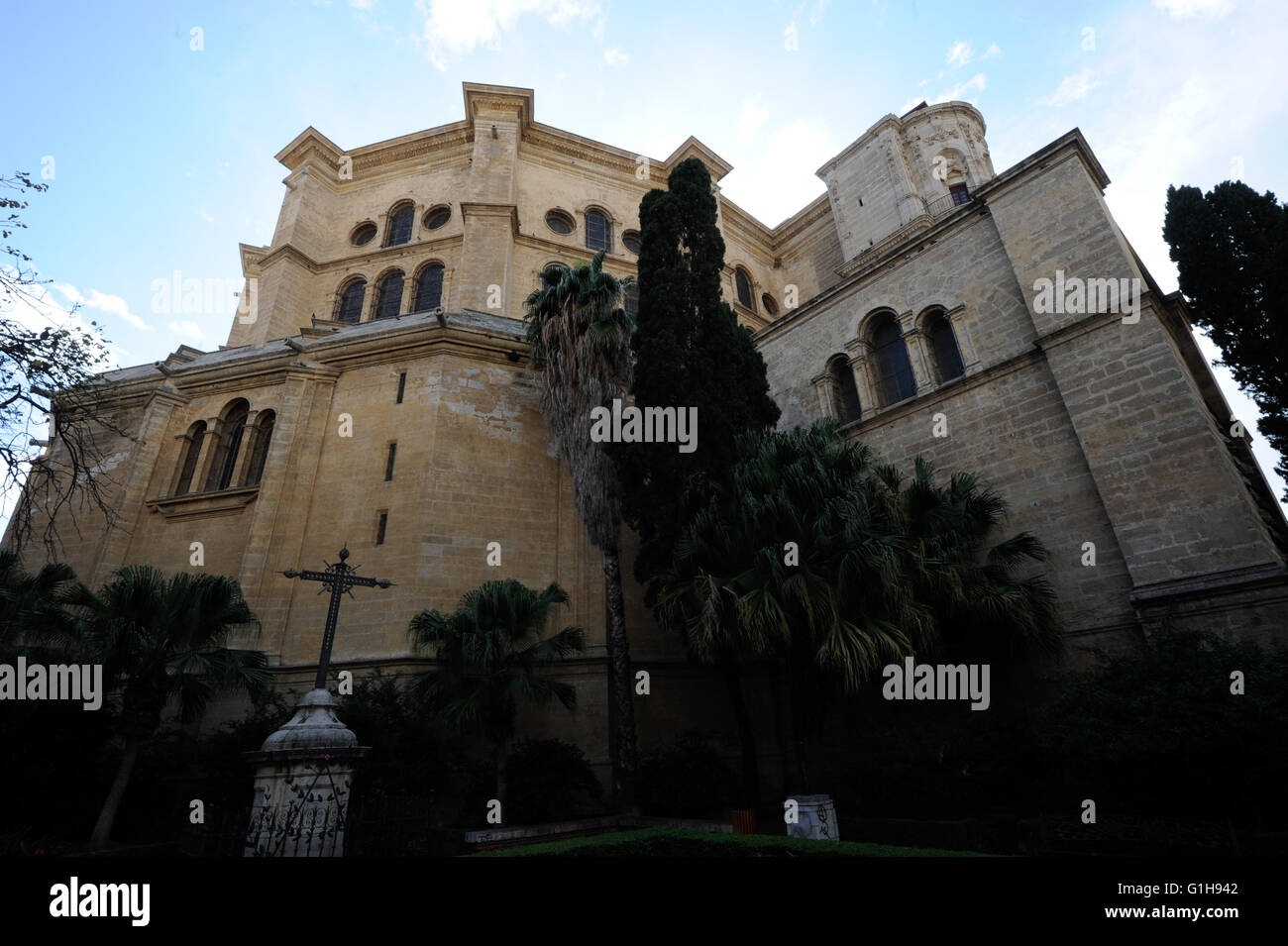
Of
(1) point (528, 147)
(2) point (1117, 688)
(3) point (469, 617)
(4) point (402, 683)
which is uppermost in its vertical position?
(1) point (528, 147)

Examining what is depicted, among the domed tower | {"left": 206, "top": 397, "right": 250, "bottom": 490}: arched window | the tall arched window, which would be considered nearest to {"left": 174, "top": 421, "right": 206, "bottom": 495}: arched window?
{"left": 206, "top": 397, "right": 250, "bottom": 490}: arched window

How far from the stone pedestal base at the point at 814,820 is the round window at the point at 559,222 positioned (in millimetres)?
22714

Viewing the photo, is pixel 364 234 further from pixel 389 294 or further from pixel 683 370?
pixel 683 370

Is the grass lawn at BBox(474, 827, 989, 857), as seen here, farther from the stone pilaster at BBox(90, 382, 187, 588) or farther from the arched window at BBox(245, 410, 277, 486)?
the stone pilaster at BBox(90, 382, 187, 588)

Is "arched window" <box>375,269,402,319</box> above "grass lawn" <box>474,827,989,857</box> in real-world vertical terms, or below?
above

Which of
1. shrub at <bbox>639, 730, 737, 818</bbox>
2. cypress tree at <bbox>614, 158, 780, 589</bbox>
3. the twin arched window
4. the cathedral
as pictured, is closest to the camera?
the cathedral

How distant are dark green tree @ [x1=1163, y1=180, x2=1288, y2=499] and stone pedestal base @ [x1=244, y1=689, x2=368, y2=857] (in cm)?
1518

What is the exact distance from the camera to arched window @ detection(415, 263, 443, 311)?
23.4 m

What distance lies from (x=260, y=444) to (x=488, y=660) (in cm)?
1002
